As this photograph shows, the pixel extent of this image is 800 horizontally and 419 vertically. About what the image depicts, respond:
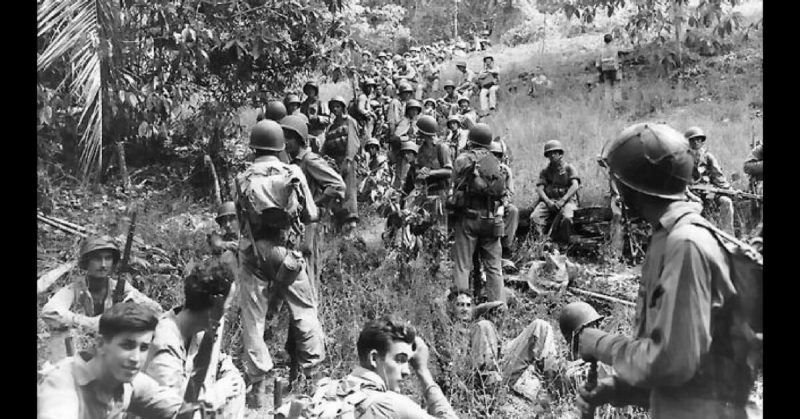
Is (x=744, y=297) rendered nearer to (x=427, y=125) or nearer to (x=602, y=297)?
(x=602, y=297)

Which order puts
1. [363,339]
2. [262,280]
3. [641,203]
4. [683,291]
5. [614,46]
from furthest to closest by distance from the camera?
[614,46], [262,280], [363,339], [641,203], [683,291]

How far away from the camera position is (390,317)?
4.07m

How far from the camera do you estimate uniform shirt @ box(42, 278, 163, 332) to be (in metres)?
4.24

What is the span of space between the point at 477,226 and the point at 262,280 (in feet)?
5.39

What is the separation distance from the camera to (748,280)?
2936 millimetres

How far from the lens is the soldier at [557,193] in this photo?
580 centimetres

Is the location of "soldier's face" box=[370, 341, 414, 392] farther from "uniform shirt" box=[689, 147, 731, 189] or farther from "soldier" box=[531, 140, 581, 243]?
"soldier" box=[531, 140, 581, 243]

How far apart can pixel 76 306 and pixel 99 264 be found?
0.23 metres

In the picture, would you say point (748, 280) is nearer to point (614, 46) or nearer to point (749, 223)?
point (749, 223)

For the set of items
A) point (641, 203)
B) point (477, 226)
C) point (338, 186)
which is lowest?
point (477, 226)

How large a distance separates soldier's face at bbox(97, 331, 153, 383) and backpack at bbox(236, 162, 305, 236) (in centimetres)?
115

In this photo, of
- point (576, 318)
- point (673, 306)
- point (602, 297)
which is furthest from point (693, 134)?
point (673, 306)

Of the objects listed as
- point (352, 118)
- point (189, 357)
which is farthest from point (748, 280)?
point (352, 118)

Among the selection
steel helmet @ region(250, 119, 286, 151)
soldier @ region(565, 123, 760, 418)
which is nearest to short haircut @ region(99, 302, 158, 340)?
steel helmet @ region(250, 119, 286, 151)
